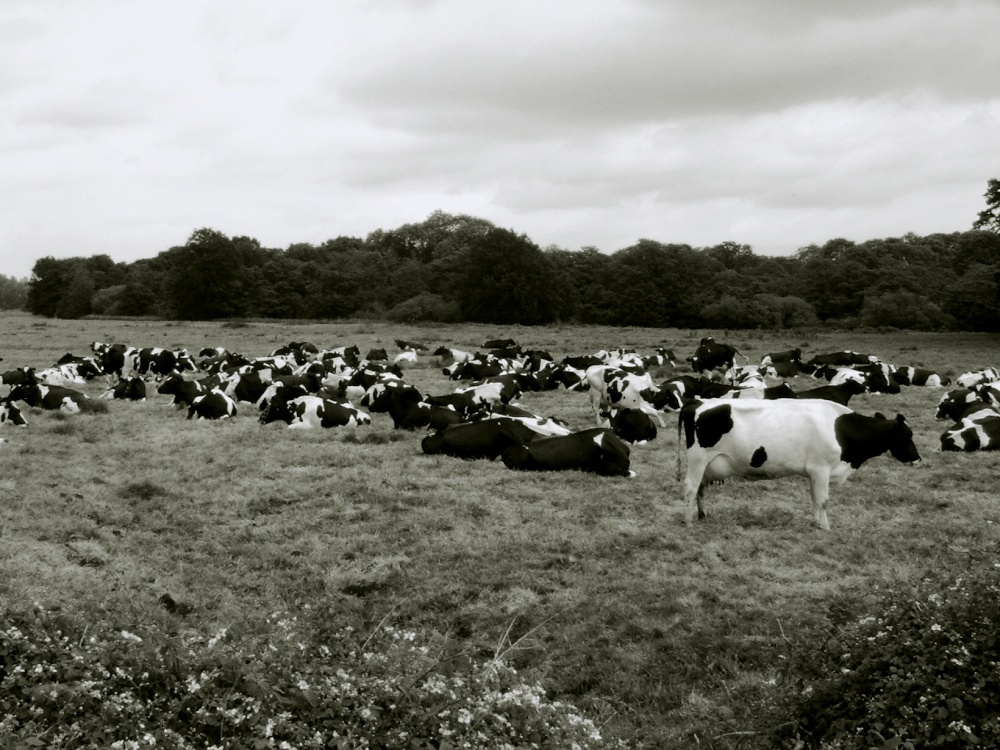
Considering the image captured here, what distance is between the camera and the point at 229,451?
14.8 metres

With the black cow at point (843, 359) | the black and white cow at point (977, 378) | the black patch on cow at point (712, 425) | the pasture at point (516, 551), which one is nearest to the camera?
the pasture at point (516, 551)

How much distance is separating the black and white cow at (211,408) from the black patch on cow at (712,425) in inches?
455

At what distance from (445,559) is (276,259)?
278 feet

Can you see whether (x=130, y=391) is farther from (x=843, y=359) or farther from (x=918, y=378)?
(x=843, y=359)

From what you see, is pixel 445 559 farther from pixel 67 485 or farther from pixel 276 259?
pixel 276 259

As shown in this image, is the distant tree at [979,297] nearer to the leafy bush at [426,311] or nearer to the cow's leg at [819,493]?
the leafy bush at [426,311]

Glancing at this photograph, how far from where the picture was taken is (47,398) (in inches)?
792

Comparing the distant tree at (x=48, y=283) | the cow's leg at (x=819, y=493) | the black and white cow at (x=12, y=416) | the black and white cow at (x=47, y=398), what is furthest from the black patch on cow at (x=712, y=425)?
the distant tree at (x=48, y=283)

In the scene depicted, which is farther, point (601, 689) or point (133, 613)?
point (133, 613)

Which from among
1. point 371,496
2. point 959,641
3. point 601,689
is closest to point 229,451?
point 371,496

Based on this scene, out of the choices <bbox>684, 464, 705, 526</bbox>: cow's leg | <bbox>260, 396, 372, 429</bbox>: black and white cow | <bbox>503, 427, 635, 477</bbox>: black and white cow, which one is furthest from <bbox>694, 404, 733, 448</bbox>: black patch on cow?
<bbox>260, 396, 372, 429</bbox>: black and white cow

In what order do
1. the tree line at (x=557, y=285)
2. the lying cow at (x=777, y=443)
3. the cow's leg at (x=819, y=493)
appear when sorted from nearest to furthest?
the cow's leg at (x=819, y=493) → the lying cow at (x=777, y=443) → the tree line at (x=557, y=285)

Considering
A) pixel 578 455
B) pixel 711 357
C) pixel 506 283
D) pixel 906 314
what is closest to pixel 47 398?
pixel 578 455

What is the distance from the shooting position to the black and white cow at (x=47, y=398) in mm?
20000
